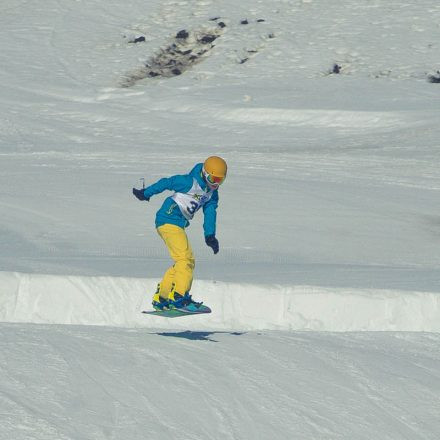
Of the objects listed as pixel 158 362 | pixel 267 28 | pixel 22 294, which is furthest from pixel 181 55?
pixel 158 362

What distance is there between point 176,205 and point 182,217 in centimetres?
13

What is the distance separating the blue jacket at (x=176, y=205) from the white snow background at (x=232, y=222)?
39.0 inches

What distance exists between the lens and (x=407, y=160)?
20.5 metres

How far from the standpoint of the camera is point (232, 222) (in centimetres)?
1611

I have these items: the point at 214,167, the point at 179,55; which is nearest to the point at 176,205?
the point at 214,167

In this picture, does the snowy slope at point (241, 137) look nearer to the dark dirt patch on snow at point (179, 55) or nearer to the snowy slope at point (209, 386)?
the dark dirt patch on snow at point (179, 55)

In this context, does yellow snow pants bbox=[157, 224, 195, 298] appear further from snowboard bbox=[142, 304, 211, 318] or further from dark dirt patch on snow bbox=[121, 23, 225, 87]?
dark dirt patch on snow bbox=[121, 23, 225, 87]

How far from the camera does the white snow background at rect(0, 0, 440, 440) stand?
8.00 metres

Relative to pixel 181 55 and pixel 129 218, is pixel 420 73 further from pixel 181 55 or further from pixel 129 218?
pixel 129 218

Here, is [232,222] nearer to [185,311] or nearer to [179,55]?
[185,311]


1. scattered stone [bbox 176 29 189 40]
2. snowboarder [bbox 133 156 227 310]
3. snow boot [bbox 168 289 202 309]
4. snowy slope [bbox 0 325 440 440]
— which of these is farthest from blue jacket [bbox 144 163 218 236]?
scattered stone [bbox 176 29 189 40]

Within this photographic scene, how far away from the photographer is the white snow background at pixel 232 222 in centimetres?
800

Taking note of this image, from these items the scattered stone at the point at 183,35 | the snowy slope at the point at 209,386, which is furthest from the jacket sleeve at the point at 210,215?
the scattered stone at the point at 183,35

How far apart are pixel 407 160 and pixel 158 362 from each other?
41.4 ft
